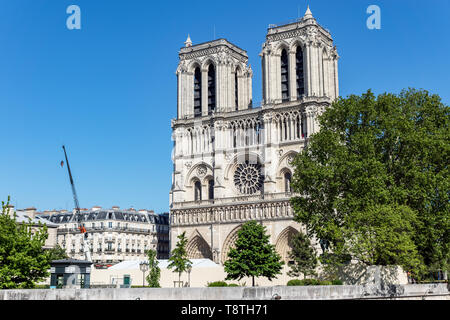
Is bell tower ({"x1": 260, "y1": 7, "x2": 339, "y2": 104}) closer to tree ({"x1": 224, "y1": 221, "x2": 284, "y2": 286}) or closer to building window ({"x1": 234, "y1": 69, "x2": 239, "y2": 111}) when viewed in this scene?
building window ({"x1": 234, "y1": 69, "x2": 239, "y2": 111})

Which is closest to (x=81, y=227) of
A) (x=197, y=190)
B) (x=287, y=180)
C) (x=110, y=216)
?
(x=110, y=216)

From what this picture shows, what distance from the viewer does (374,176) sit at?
102ft

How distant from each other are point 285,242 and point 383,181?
29.5 metres

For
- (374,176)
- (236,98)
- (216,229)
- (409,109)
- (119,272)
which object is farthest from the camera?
(236,98)

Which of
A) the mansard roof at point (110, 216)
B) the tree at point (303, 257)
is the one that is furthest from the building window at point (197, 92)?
the tree at point (303, 257)

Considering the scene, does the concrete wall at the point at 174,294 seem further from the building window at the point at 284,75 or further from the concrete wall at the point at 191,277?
the building window at the point at 284,75

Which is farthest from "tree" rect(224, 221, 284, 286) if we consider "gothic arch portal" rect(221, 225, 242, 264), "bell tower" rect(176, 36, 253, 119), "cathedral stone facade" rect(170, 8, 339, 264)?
"bell tower" rect(176, 36, 253, 119)

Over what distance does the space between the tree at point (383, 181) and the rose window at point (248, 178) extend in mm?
29165

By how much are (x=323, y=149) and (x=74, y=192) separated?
55649 millimetres
